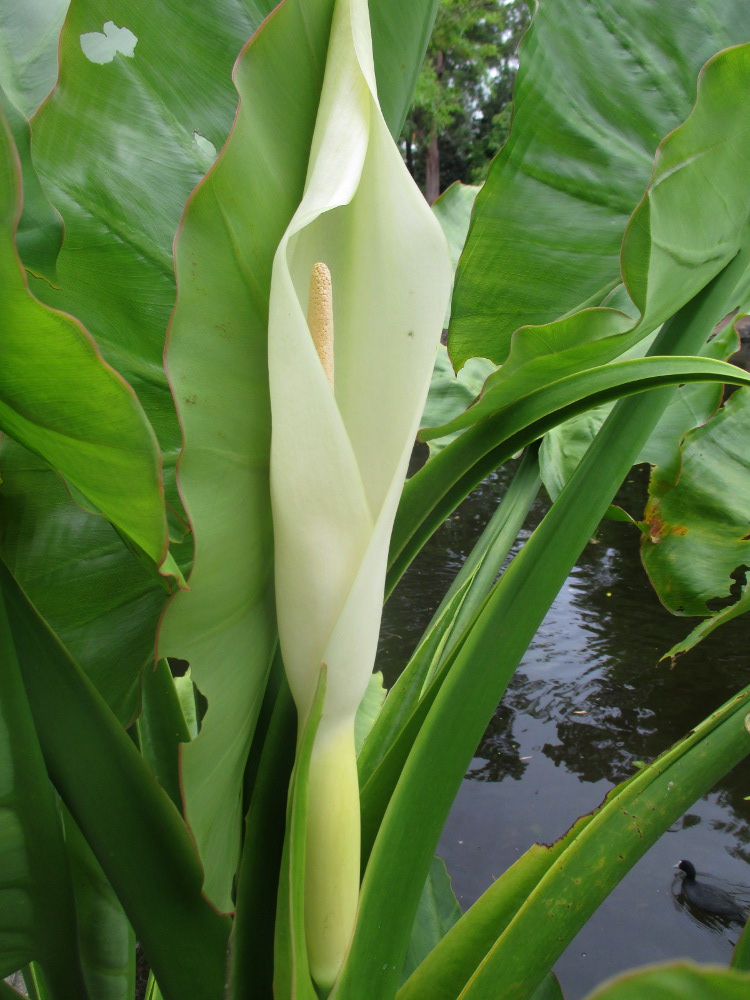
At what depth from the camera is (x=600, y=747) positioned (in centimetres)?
135

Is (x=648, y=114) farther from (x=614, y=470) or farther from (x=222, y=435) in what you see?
(x=222, y=435)

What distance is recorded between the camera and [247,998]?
14.8 inches

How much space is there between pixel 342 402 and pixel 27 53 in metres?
0.24

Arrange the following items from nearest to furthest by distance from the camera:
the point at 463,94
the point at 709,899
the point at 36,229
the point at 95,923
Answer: the point at 36,229
the point at 95,923
the point at 709,899
the point at 463,94

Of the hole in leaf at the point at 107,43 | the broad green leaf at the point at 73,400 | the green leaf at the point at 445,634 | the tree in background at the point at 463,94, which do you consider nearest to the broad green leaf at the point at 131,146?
the hole in leaf at the point at 107,43

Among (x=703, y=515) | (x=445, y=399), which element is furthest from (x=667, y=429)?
(x=445, y=399)

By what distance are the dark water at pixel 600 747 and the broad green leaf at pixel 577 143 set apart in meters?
0.81

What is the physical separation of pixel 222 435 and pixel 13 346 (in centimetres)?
8

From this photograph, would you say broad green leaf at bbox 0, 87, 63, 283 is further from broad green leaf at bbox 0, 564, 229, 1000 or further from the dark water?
the dark water

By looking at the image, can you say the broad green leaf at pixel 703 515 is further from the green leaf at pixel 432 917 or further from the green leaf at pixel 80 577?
the green leaf at pixel 80 577

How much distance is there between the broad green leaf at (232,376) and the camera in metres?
0.24

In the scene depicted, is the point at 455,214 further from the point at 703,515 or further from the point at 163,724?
the point at 163,724

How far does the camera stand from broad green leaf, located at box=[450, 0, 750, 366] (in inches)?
18.9

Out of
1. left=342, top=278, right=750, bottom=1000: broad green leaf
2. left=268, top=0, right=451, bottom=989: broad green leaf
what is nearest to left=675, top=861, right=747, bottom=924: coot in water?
left=342, top=278, right=750, bottom=1000: broad green leaf
